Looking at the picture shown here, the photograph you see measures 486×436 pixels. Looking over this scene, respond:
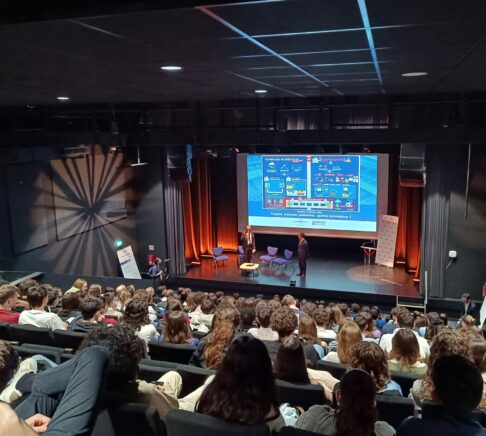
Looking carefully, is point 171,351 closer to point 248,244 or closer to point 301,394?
point 301,394

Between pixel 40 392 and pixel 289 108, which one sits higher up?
pixel 289 108

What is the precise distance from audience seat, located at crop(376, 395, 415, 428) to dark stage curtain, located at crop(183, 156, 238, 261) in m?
10.9

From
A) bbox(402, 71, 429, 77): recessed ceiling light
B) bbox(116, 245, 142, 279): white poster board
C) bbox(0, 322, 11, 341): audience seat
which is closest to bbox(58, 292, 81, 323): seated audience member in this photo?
bbox(0, 322, 11, 341): audience seat

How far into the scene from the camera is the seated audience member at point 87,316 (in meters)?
4.53

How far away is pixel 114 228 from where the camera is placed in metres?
12.5

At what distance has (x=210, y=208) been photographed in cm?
1441

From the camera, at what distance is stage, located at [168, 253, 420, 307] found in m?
10.5

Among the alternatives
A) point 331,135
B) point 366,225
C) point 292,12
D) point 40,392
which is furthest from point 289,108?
point 40,392

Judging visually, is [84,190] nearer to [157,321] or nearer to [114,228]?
[114,228]

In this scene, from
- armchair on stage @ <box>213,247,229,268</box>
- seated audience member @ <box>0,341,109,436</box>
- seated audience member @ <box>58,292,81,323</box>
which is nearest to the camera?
seated audience member @ <box>0,341,109,436</box>

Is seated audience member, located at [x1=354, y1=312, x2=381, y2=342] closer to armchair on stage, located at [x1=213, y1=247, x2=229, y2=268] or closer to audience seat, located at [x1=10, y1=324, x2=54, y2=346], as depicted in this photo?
audience seat, located at [x1=10, y1=324, x2=54, y2=346]

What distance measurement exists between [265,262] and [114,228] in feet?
13.0

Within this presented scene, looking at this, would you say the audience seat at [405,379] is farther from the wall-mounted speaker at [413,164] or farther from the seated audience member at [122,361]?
the wall-mounted speaker at [413,164]

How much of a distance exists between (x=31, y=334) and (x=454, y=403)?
3672 millimetres
